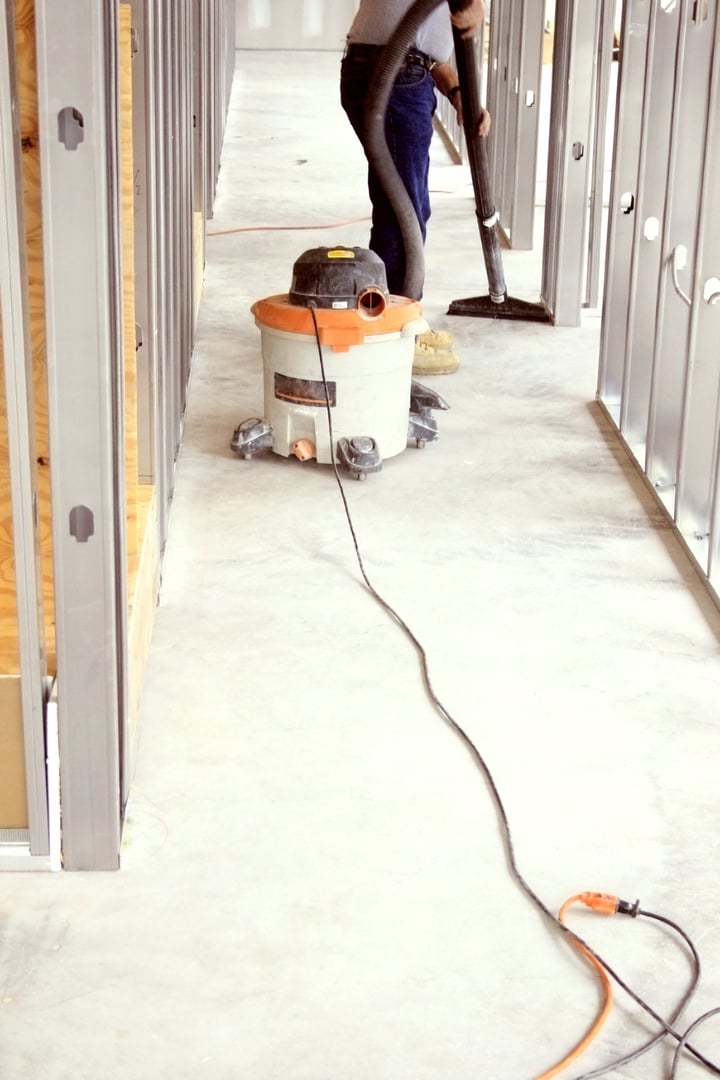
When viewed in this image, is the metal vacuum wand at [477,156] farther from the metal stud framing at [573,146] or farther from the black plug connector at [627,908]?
the black plug connector at [627,908]

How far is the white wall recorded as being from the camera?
1798cm

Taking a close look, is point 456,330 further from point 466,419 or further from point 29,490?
point 29,490

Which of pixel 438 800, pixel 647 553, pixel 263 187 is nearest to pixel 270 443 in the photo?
pixel 647 553

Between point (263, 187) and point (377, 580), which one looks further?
point (263, 187)

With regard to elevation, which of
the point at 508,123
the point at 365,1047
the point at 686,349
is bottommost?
the point at 365,1047

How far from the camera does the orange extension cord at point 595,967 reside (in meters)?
1.76

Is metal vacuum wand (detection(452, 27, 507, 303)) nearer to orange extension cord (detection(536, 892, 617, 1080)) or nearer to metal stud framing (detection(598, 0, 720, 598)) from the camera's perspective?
metal stud framing (detection(598, 0, 720, 598))

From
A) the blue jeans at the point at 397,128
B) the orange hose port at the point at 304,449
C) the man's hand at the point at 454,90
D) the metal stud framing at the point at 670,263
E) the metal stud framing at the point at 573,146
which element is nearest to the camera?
the metal stud framing at the point at 670,263

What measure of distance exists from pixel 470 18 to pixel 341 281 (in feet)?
4.90

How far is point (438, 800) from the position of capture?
92.4 inches

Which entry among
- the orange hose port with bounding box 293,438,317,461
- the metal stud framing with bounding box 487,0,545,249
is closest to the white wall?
the metal stud framing with bounding box 487,0,545,249

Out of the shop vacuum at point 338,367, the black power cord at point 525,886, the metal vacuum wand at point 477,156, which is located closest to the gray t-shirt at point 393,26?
the metal vacuum wand at point 477,156

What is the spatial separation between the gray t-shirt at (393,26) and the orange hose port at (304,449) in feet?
4.99

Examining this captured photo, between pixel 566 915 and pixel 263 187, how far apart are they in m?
Answer: 7.49
